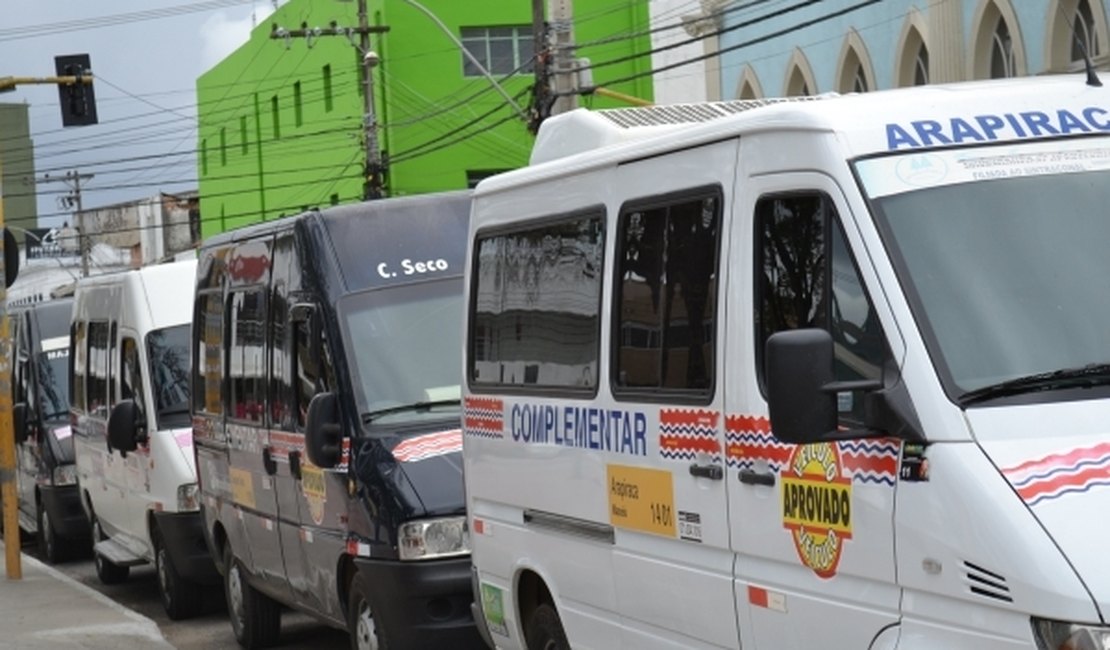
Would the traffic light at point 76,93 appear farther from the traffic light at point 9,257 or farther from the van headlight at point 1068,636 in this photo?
the van headlight at point 1068,636

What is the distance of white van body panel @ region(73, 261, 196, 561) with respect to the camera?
53.0 ft

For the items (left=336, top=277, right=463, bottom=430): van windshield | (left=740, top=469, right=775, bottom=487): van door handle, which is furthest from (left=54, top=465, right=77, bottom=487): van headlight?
(left=740, top=469, right=775, bottom=487): van door handle

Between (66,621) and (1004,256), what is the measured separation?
10780 millimetres

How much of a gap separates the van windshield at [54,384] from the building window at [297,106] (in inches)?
1542

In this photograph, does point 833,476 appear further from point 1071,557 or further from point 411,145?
point 411,145

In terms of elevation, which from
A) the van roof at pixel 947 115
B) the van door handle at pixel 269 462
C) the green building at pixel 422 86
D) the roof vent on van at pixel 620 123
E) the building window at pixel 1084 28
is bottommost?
the van door handle at pixel 269 462

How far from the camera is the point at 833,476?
239 inches

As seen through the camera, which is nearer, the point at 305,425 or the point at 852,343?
the point at 852,343

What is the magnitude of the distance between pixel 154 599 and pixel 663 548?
11.7 metres

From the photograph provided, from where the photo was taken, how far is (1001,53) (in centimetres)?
2753

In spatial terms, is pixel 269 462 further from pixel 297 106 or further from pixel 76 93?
pixel 297 106

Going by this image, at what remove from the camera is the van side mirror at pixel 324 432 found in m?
10.8

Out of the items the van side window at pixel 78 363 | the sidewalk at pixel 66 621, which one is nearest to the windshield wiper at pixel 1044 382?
the sidewalk at pixel 66 621

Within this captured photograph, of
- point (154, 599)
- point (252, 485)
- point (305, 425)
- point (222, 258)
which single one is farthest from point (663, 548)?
point (154, 599)
